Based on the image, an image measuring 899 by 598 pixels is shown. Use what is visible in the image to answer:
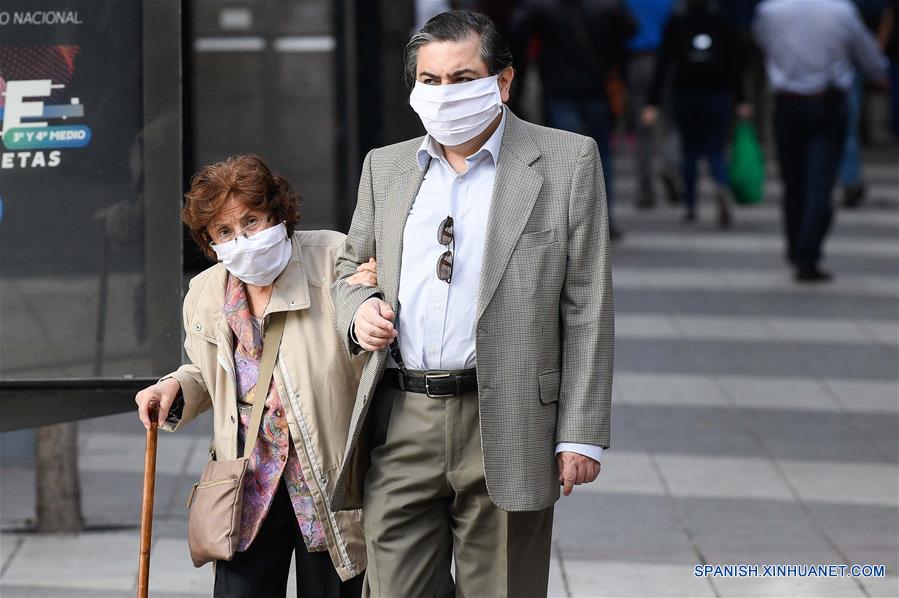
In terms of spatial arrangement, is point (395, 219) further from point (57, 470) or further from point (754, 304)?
point (754, 304)

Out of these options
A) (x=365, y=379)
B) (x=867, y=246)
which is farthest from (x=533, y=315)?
(x=867, y=246)

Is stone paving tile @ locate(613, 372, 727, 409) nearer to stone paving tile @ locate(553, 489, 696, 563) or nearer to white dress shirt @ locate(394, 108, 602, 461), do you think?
stone paving tile @ locate(553, 489, 696, 563)

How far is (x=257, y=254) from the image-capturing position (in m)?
3.32

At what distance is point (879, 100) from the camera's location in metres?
19.2

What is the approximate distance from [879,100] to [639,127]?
7.59m

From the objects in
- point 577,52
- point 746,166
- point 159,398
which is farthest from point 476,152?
point 746,166

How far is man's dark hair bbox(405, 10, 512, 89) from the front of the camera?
3.14 m

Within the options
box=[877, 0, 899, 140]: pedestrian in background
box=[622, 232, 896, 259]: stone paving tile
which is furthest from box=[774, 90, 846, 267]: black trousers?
box=[877, 0, 899, 140]: pedestrian in background

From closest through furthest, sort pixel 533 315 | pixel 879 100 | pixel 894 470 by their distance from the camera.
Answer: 1. pixel 533 315
2. pixel 894 470
3. pixel 879 100

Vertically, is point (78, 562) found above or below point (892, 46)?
below

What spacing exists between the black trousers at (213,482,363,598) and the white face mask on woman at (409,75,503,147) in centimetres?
93

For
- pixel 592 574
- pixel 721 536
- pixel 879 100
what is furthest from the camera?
pixel 879 100

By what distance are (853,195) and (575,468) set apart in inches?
427

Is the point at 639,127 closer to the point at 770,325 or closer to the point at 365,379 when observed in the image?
the point at 770,325
